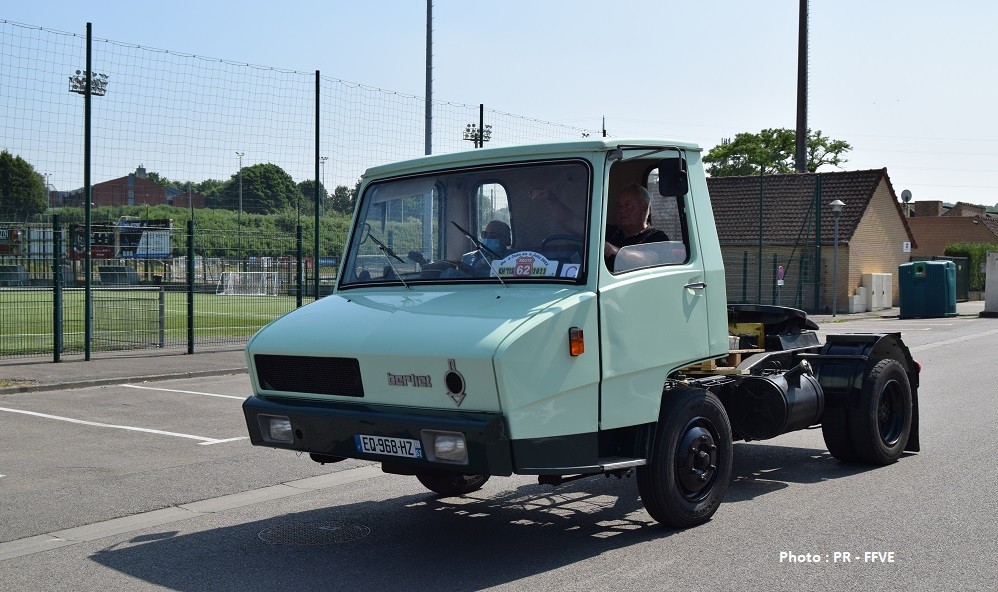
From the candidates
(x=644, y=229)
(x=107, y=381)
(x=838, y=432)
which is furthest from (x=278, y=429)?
(x=107, y=381)

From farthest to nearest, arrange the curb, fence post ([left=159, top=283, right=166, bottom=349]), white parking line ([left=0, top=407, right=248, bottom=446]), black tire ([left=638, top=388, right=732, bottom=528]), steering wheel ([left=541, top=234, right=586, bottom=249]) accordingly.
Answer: fence post ([left=159, top=283, right=166, bottom=349]) < the curb < white parking line ([left=0, top=407, right=248, bottom=446]) < black tire ([left=638, top=388, right=732, bottom=528]) < steering wheel ([left=541, top=234, right=586, bottom=249])

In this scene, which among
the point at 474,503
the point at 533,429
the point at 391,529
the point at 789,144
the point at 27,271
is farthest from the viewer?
the point at 789,144

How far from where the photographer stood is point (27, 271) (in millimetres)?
16438

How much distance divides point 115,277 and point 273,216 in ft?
11.2

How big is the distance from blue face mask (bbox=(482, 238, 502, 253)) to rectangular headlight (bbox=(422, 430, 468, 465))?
1.38 meters

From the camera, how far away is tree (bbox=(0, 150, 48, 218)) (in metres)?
16.1

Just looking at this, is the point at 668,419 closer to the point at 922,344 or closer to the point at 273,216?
the point at 273,216

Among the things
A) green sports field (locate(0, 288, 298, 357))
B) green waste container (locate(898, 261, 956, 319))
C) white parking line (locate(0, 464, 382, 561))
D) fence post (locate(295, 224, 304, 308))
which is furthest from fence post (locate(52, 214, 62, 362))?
green waste container (locate(898, 261, 956, 319))

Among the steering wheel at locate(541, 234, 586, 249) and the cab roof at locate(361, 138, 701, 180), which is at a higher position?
the cab roof at locate(361, 138, 701, 180)

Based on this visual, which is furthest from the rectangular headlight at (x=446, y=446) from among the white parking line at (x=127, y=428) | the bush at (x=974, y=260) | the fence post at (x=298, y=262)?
the bush at (x=974, y=260)

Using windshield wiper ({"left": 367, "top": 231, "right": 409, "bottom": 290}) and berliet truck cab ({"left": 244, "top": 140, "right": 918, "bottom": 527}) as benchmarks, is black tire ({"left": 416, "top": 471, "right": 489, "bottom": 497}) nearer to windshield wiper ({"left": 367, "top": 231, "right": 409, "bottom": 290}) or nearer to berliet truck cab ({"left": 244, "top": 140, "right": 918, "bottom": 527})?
berliet truck cab ({"left": 244, "top": 140, "right": 918, "bottom": 527})

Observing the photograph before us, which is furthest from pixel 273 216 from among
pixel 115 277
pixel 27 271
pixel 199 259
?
pixel 27 271

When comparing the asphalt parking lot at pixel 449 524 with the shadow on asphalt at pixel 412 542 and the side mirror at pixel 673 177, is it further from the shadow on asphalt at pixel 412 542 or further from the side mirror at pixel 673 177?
the side mirror at pixel 673 177

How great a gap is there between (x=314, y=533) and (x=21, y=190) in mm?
12622
